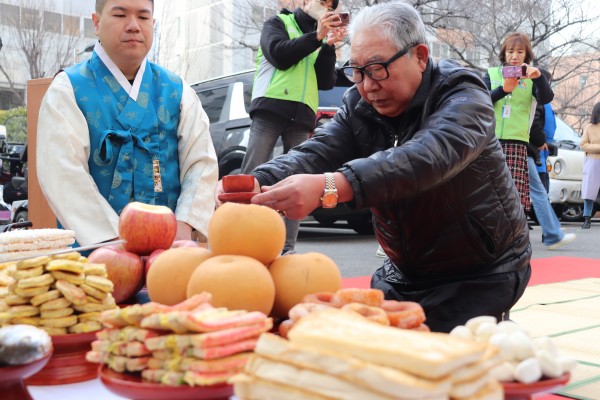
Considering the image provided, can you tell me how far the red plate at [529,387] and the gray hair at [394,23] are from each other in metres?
1.20

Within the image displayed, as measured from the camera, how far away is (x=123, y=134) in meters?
2.67

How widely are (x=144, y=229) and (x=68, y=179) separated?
90cm

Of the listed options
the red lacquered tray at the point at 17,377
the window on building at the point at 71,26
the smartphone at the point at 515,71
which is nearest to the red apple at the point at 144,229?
Answer: the red lacquered tray at the point at 17,377

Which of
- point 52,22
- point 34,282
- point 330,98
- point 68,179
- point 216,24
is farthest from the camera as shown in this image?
point 216,24

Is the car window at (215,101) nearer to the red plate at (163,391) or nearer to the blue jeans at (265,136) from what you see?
the blue jeans at (265,136)

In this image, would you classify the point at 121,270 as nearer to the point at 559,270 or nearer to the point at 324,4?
the point at 324,4

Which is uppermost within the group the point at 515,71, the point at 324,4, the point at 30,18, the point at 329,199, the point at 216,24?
the point at 216,24

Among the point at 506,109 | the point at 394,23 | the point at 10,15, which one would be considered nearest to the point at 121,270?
the point at 394,23

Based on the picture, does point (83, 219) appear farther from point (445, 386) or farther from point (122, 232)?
point (445, 386)

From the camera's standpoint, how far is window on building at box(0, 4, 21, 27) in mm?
21141

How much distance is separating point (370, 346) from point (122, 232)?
1.14 m

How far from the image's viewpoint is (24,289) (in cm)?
131

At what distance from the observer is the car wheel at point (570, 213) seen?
11.9 metres

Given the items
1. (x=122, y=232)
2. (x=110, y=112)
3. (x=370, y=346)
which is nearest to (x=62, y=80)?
(x=110, y=112)
